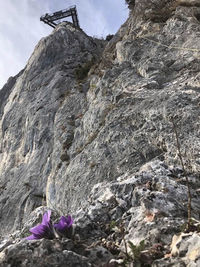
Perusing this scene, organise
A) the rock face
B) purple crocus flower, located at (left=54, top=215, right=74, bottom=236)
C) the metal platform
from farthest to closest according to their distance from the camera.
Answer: the metal platform, the rock face, purple crocus flower, located at (left=54, top=215, right=74, bottom=236)

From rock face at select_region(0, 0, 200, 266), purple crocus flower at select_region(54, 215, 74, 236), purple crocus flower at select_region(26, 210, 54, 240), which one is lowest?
purple crocus flower at select_region(26, 210, 54, 240)

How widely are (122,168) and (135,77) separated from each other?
17.0 feet

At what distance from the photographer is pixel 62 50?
2559cm

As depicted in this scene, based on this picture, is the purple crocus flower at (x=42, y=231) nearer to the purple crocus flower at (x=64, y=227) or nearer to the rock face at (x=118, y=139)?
the purple crocus flower at (x=64, y=227)

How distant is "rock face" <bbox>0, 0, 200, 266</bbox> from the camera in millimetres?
4625

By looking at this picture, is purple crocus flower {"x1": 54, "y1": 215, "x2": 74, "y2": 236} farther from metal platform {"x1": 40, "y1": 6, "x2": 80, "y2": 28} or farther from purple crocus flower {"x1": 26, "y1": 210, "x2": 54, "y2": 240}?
metal platform {"x1": 40, "y1": 6, "x2": 80, "y2": 28}

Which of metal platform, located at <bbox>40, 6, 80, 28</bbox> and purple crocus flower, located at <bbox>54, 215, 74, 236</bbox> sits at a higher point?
metal platform, located at <bbox>40, 6, 80, 28</bbox>

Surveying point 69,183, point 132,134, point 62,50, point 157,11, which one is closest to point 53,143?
point 69,183

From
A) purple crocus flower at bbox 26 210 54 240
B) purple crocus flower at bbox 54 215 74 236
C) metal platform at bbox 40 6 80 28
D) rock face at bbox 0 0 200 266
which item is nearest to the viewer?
purple crocus flower at bbox 26 210 54 240

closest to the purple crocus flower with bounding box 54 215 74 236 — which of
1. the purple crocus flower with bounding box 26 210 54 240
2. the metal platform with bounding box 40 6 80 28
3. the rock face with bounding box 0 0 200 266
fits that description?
the purple crocus flower with bounding box 26 210 54 240

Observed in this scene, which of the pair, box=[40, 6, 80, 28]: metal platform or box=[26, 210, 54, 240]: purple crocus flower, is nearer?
box=[26, 210, 54, 240]: purple crocus flower

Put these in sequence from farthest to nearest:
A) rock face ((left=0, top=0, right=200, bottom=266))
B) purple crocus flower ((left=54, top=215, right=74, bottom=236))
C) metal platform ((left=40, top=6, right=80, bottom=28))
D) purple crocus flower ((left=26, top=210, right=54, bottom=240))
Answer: metal platform ((left=40, top=6, right=80, bottom=28)) → rock face ((left=0, top=0, right=200, bottom=266)) → purple crocus flower ((left=54, top=215, right=74, bottom=236)) → purple crocus flower ((left=26, top=210, right=54, bottom=240))

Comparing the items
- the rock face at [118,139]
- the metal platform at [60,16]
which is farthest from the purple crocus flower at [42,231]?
the metal platform at [60,16]

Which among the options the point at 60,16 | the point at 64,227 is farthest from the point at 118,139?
the point at 60,16
